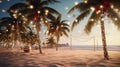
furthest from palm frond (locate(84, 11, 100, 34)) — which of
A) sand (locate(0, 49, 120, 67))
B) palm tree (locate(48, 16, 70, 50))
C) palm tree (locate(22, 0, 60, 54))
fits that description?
palm tree (locate(48, 16, 70, 50))

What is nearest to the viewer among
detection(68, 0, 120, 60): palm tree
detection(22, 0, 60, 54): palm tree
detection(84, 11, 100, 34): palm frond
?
detection(68, 0, 120, 60): palm tree

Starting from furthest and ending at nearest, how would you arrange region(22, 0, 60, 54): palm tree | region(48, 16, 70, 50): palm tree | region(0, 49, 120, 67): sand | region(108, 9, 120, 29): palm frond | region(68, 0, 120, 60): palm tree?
region(48, 16, 70, 50): palm tree < region(22, 0, 60, 54): palm tree < region(108, 9, 120, 29): palm frond < region(68, 0, 120, 60): palm tree < region(0, 49, 120, 67): sand

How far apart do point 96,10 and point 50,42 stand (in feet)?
154

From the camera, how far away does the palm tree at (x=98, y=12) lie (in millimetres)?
14320

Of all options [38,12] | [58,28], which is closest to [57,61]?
[38,12]

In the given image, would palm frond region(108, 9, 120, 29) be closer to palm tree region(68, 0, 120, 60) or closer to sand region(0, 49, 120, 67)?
palm tree region(68, 0, 120, 60)

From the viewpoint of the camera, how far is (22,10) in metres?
20.3

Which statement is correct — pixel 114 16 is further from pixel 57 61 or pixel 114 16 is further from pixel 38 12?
pixel 38 12

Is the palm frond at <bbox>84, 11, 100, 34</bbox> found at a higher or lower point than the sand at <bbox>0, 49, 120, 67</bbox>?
higher

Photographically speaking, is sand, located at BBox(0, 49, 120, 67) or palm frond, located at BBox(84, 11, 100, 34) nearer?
sand, located at BBox(0, 49, 120, 67)

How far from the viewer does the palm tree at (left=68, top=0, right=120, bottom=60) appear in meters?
14.3

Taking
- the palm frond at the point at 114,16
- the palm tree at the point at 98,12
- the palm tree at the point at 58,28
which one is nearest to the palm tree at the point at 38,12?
the palm tree at the point at 98,12

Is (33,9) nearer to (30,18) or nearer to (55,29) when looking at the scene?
(30,18)

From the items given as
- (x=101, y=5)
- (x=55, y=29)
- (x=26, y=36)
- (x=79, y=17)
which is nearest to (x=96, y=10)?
(x=101, y=5)
